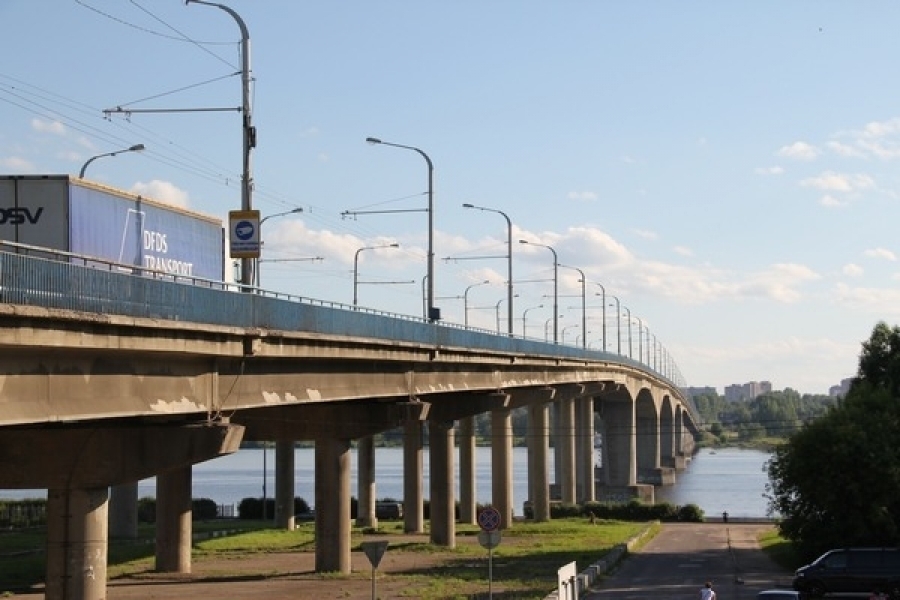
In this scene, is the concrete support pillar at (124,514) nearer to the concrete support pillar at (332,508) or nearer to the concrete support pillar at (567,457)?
the concrete support pillar at (332,508)

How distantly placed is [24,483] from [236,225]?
314 inches

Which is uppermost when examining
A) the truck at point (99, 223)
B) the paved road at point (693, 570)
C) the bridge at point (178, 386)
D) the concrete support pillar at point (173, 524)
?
the truck at point (99, 223)

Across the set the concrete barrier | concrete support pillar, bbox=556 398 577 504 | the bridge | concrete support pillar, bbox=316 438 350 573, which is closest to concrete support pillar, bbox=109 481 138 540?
the bridge

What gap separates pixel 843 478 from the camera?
169ft

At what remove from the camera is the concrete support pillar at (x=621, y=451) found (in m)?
158

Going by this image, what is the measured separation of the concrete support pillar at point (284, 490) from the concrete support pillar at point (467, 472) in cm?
1047

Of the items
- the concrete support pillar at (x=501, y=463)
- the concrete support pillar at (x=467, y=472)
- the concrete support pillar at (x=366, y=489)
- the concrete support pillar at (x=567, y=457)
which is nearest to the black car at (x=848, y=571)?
the concrete support pillar at (x=467, y=472)

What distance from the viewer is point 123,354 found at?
2709 cm

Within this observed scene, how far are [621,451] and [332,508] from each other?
109461mm

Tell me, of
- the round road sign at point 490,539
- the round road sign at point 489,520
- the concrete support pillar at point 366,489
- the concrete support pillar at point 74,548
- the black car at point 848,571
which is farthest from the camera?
the concrete support pillar at point 366,489

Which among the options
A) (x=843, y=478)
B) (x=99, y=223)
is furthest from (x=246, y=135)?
(x=843, y=478)

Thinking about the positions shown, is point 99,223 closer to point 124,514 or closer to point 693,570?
point 693,570

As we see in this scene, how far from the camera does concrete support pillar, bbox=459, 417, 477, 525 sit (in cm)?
8888

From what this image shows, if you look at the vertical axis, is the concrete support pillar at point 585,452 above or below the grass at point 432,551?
above
